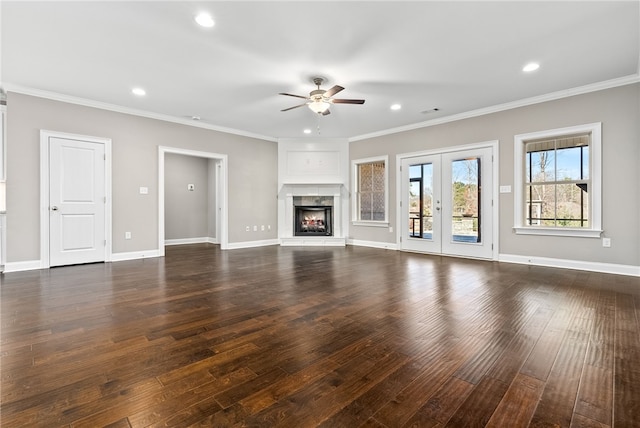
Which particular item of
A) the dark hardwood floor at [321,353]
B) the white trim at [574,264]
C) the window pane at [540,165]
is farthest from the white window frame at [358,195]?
the dark hardwood floor at [321,353]

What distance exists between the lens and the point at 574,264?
14.9ft

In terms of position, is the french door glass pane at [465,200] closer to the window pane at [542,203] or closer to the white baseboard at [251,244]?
the window pane at [542,203]

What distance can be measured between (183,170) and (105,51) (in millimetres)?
4813

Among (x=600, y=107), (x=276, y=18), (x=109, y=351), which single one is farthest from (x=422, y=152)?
(x=109, y=351)

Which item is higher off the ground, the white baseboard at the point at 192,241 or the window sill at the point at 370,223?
the window sill at the point at 370,223

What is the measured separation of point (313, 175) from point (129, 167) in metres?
4.11

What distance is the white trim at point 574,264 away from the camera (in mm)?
4129

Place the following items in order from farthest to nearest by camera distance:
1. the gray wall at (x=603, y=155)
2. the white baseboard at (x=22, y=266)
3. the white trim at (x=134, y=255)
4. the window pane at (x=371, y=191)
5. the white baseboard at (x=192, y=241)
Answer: the white baseboard at (x=192, y=241), the window pane at (x=371, y=191), the white trim at (x=134, y=255), the white baseboard at (x=22, y=266), the gray wall at (x=603, y=155)

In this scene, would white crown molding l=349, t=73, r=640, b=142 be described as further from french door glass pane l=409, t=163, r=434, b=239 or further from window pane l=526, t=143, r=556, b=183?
french door glass pane l=409, t=163, r=434, b=239

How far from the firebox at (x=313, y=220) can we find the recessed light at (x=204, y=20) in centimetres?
526

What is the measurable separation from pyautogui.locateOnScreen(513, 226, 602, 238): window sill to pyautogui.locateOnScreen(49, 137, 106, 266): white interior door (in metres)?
7.37

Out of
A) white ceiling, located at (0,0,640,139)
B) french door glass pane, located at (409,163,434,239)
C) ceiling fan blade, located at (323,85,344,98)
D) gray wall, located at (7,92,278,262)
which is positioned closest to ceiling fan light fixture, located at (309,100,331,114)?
ceiling fan blade, located at (323,85,344,98)

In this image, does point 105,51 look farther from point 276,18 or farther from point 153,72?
point 276,18

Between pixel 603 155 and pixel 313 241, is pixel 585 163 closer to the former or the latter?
pixel 603 155
